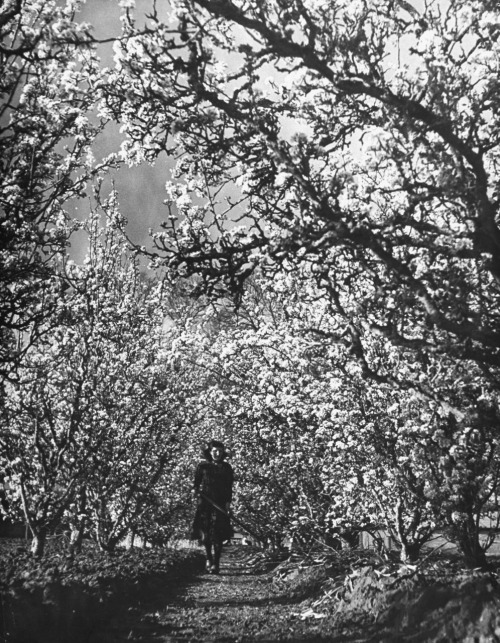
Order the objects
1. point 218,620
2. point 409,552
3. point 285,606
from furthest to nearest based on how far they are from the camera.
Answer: point 409,552 < point 285,606 < point 218,620

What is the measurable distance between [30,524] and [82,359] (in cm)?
315

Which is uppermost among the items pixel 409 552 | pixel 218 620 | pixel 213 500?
pixel 213 500

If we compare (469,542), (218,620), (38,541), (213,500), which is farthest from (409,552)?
(38,541)

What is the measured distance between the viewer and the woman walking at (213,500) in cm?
1121

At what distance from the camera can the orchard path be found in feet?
18.5

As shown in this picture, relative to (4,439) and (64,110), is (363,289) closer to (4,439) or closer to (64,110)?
(64,110)

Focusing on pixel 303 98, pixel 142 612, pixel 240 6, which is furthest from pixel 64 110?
pixel 142 612

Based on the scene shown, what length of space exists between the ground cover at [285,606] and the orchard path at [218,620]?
14mm

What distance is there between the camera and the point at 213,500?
11.2 meters

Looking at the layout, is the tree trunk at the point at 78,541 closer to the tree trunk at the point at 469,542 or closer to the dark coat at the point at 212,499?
the dark coat at the point at 212,499

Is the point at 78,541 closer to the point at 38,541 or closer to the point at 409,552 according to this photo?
the point at 38,541

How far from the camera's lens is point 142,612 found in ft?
24.0

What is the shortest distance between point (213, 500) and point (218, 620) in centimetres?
455

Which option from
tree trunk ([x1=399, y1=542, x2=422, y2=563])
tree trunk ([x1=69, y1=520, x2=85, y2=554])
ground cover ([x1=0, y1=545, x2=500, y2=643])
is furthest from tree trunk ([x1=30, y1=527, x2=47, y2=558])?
tree trunk ([x1=399, y1=542, x2=422, y2=563])
